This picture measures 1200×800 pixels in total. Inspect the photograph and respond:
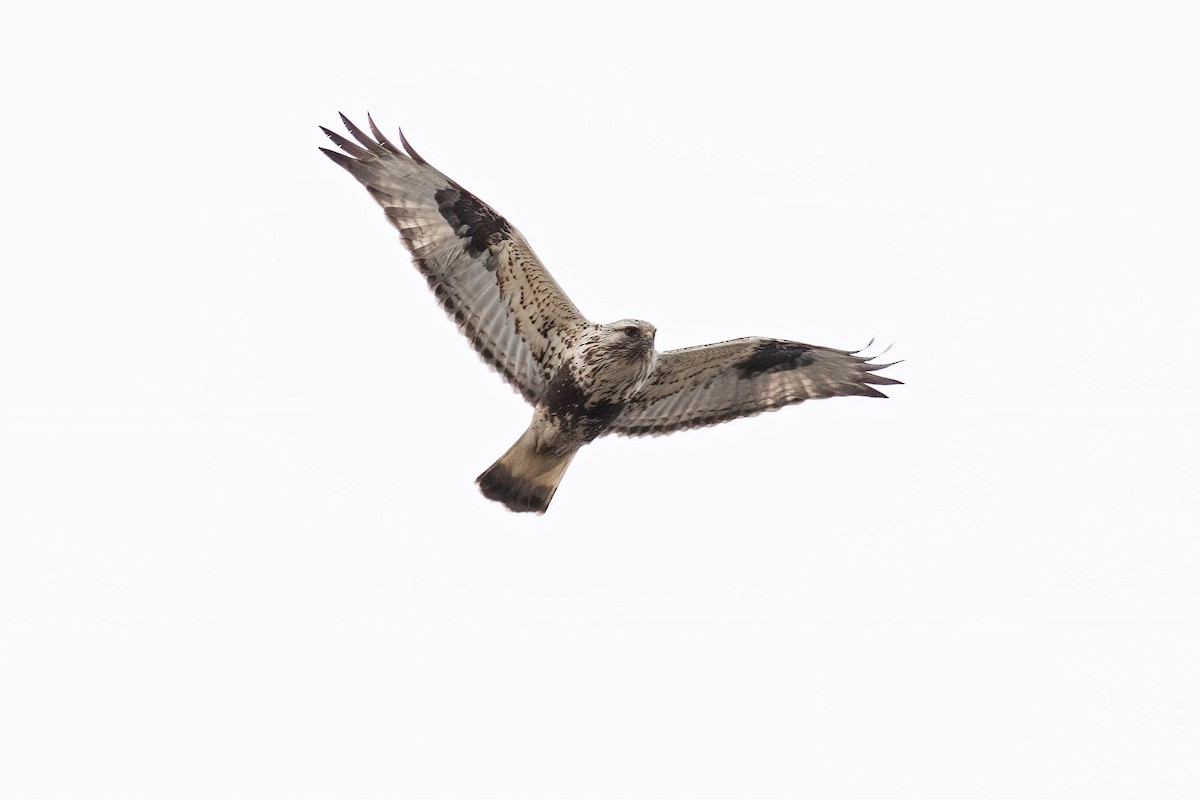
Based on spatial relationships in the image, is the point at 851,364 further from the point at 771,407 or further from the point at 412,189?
the point at 412,189

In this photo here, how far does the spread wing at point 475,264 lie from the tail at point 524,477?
463mm

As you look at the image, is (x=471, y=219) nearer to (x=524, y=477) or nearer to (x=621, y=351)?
(x=621, y=351)

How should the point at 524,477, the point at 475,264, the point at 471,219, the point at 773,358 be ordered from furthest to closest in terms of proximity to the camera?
the point at 773,358 < the point at 524,477 < the point at 475,264 < the point at 471,219

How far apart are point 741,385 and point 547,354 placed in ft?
5.63

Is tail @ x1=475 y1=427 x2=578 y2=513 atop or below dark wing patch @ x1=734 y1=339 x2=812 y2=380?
below

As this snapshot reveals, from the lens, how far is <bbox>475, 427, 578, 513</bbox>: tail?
12.8m

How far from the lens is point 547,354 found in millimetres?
12719

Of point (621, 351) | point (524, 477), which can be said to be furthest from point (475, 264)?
point (524, 477)

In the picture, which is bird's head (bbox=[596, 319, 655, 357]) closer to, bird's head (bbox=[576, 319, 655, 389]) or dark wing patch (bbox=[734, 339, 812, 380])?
bird's head (bbox=[576, 319, 655, 389])

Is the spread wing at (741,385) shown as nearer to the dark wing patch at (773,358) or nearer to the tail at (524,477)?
the dark wing patch at (773,358)

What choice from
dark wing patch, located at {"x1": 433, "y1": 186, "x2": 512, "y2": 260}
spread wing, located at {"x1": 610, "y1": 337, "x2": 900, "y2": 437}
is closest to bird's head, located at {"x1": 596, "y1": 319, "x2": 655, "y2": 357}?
spread wing, located at {"x1": 610, "y1": 337, "x2": 900, "y2": 437}

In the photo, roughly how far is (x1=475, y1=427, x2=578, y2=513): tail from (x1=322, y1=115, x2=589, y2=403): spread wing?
463 mm

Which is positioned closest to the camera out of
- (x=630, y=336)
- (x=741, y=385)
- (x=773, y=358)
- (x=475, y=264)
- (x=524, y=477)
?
(x=630, y=336)

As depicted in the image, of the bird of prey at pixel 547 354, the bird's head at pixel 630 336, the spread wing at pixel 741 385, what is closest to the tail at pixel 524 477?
the bird of prey at pixel 547 354
